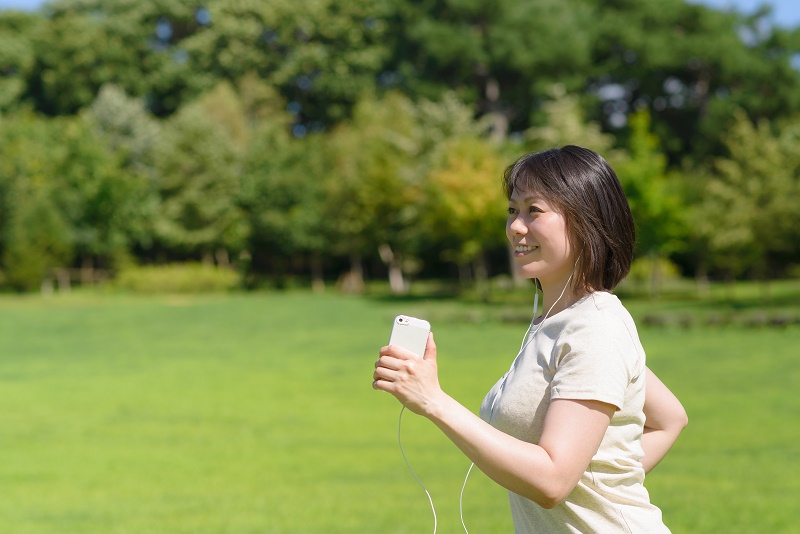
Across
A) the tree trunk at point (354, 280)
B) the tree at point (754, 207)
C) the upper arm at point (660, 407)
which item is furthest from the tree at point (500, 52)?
the upper arm at point (660, 407)

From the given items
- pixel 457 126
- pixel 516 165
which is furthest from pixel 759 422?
pixel 457 126

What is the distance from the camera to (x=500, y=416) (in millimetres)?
2314

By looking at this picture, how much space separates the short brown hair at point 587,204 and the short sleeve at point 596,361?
0.16 m

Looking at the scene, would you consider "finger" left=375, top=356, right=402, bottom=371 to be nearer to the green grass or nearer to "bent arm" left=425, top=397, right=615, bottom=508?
"bent arm" left=425, top=397, right=615, bottom=508

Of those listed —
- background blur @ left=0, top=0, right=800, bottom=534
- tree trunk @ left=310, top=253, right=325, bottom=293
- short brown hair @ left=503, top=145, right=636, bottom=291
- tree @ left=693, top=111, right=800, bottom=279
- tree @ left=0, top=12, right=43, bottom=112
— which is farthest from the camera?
tree @ left=0, top=12, right=43, bottom=112

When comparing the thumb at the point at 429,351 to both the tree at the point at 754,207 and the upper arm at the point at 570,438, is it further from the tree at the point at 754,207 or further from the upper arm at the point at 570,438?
the tree at the point at 754,207

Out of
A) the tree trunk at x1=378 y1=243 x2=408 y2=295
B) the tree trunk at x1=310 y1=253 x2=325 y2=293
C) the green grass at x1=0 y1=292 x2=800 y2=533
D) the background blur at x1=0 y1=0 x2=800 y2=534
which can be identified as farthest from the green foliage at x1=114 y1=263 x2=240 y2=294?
the green grass at x1=0 y1=292 x2=800 y2=533

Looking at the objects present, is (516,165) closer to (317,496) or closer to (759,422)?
(317,496)

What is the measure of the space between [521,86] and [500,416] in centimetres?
5461

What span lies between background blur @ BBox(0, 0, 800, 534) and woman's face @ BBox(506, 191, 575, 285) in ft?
19.0

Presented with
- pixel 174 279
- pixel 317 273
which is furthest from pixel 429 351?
pixel 317 273

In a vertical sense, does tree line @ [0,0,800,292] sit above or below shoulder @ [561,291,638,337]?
above

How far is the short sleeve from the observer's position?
2.13m

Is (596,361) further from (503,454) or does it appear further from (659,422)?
(659,422)
